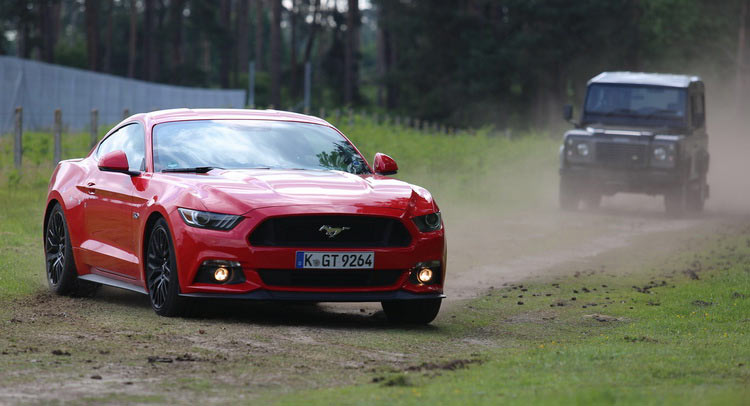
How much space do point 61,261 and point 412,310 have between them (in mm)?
3036

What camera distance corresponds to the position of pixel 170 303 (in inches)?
357

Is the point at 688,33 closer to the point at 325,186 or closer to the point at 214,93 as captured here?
the point at 214,93

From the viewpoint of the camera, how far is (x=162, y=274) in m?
9.27

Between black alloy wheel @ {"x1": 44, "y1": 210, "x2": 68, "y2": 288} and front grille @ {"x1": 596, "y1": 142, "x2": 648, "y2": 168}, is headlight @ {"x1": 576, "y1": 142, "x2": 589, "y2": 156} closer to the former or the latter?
front grille @ {"x1": 596, "y1": 142, "x2": 648, "y2": 168}

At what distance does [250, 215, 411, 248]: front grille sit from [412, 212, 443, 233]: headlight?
202 millimetres

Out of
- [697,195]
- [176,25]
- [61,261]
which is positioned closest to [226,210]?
[61,261]

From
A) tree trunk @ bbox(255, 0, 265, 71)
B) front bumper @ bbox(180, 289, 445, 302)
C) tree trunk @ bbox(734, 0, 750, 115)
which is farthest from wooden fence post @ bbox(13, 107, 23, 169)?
tree trunk @ bbox(255, 0, 265, 71)

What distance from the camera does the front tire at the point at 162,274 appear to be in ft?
29.6

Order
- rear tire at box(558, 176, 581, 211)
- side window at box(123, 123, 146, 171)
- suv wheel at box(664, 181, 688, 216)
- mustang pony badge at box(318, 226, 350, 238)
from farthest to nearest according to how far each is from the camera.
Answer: rear tire at box(558, 176, 581, 211), suv wheel at box(664, 181, 688, 216), side window at box(123, 123, 146, 171), mustang pony badge at box(318, 226, 350, 238)

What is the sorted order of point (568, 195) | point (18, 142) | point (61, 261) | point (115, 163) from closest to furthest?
point (115, 163) < point (61, 261) < point (18, 142) < point (568, 195)

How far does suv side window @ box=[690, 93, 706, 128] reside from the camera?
2436 centimetres

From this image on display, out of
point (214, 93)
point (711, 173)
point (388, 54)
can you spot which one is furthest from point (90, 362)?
point (388, 54)

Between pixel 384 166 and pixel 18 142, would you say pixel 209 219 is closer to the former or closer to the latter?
pixel 384 166

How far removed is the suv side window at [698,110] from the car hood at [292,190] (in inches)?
619
